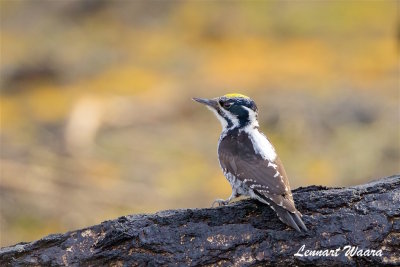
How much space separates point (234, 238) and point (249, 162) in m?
0.70

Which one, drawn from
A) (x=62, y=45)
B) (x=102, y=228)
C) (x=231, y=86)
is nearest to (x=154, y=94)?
(x=231, y=86)

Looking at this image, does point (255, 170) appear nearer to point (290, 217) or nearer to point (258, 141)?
point (258, 141)

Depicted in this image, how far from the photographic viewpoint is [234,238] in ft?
19.1

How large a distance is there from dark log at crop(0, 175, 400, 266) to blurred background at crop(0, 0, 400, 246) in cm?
610

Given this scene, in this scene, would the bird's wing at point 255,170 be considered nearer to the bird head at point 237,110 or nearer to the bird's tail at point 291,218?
the bird's tail at point 291,218

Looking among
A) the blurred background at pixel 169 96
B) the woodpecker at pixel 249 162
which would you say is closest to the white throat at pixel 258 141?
the woodpecker at pixel 249 162

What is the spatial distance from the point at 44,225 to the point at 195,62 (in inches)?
345

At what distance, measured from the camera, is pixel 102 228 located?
5.95 meters

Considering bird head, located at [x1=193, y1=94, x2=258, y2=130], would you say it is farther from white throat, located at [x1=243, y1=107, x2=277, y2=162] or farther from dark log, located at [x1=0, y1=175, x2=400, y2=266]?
dark log, located at [x1=0, y1=175, x2=400, y2=266]

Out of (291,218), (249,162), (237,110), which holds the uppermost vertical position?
(237,110)

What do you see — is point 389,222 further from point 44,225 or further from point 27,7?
point 27,7

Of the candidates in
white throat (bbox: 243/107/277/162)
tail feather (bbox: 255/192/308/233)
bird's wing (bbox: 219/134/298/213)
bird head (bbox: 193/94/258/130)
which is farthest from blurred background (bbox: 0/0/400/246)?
tail feather (bbox: 255/192/308/233)

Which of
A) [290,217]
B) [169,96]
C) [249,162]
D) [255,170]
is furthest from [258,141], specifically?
[169,96]

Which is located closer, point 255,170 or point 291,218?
point 291,218
